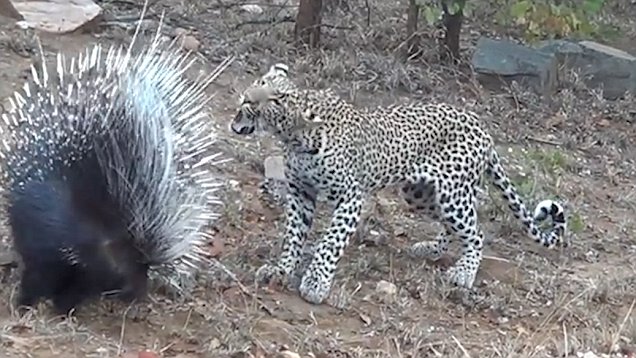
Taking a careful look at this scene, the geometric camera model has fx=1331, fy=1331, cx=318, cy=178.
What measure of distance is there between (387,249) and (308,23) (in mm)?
3093

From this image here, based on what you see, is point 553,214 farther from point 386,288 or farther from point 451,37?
point 451,37

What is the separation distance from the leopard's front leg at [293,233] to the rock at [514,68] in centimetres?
403

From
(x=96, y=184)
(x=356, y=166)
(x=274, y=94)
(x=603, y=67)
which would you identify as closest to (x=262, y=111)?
(x=274, y=94)

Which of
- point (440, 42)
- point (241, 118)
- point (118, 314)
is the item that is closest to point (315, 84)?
point (440, 42)

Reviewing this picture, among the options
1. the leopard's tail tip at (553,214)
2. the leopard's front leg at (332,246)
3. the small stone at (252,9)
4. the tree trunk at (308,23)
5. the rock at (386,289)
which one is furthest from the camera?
the small stone at (252,9)

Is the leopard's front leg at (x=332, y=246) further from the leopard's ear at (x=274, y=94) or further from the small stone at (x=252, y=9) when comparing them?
the small stone at (x=252, y=9)

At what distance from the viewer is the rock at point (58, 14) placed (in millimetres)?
8453

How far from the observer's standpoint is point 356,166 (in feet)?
18.6

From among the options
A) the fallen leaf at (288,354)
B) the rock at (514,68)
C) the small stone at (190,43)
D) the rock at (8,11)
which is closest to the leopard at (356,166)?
the fallen leaf at (288,354)

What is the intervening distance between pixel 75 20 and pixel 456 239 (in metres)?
3.31

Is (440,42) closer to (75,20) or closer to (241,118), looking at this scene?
(75,20)

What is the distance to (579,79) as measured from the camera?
388 inches

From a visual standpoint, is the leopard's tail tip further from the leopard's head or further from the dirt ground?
the leopard's head

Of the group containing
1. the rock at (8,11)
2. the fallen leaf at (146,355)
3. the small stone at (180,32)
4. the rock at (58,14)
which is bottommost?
the small stone at (180,32)
